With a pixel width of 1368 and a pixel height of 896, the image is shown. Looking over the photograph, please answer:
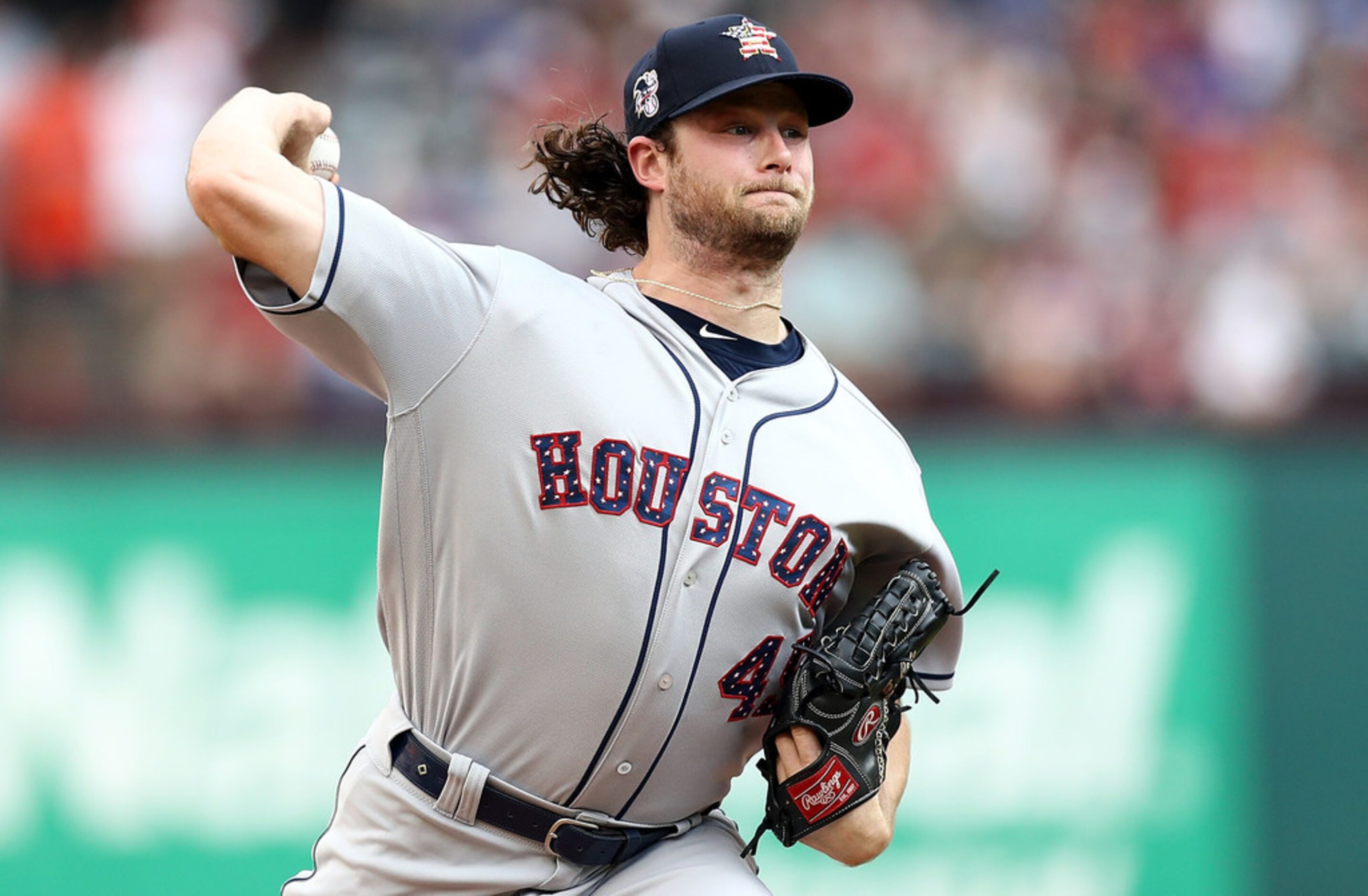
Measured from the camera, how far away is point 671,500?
3137 millimetres

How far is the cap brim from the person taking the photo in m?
3.23

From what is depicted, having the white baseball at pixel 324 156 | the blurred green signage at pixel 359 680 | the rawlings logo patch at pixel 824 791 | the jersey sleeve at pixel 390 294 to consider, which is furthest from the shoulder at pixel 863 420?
the blurred green signage at pixel 359 680

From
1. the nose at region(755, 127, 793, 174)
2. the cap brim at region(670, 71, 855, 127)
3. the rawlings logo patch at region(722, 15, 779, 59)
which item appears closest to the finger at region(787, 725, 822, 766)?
the nose at region(755, 127, 793, 174)

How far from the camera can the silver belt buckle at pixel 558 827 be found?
3.19 metres

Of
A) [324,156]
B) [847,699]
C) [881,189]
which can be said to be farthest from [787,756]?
[881,189]

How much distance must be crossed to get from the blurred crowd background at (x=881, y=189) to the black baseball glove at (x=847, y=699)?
3.21 meters

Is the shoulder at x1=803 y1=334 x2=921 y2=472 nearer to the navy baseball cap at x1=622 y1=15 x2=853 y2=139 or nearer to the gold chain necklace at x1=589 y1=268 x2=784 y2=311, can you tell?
the gold chain necklace at x1=589 y1=268 x2=784 y2=311

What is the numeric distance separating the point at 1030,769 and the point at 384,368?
3.82 meters

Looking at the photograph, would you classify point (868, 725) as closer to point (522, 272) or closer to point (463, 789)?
point (463, 789)

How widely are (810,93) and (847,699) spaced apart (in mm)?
1140

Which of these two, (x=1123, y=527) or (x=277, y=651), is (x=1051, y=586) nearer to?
(x=1123, y=527)

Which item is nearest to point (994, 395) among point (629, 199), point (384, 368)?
point (629, 199)

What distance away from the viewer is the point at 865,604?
3.39m

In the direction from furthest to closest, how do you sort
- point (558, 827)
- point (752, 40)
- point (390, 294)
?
point (752, 40)
point (558, 827)
point (390, 294)
